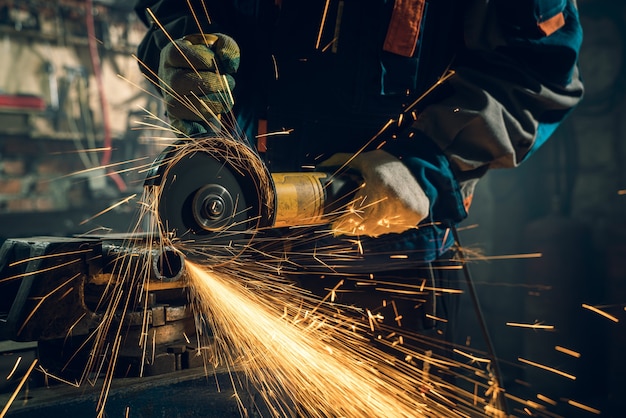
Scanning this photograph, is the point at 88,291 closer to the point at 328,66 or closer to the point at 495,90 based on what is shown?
the point at 328,66

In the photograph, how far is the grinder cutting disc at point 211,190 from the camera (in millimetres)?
988

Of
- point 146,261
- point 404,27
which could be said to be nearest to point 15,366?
point 146,261

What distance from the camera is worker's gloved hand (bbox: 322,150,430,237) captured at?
137 centimetres

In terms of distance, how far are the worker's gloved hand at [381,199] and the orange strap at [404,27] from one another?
378mm

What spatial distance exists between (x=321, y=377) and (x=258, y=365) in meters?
0.42

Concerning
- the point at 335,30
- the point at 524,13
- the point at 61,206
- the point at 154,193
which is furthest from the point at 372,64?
the point at 61,206

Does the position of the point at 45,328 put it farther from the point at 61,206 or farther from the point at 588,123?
the point at 61,206

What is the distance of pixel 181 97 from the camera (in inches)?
48.5

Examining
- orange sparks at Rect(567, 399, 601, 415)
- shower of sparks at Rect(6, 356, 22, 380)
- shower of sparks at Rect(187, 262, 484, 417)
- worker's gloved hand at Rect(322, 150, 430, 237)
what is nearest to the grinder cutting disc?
shower of sparks at Rect(187, 262, 484, 417)

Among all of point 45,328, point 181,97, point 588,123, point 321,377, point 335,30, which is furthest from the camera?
point 588,123

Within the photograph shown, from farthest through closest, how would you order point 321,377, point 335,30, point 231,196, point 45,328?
point 335,30, point 321,377, point 231,196, point 45,328

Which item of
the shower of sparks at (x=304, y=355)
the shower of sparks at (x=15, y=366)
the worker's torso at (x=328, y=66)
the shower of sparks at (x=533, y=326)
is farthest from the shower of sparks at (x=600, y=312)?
the shower of sparks at (x=15, y=366)

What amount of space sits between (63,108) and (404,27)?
7.11 metres

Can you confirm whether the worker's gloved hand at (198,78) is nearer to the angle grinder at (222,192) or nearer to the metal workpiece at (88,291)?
the angle grinder at (222,192)
